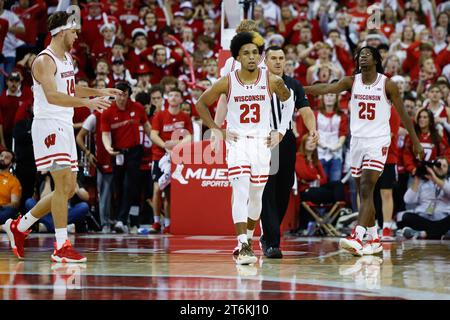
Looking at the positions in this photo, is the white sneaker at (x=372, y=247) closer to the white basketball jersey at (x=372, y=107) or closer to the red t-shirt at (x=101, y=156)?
the white basketball jersey at (x=372, y=107)

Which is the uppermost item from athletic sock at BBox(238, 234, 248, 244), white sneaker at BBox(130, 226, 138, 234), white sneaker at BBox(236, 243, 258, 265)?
A: athletic sock at BBox(238, 234, 248, 244)

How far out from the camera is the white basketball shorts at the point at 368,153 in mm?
11547

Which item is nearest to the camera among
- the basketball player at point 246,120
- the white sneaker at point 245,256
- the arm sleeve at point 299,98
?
the white sneaker at point 245,256

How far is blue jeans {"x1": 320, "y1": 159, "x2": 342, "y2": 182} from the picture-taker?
15750 millimetres

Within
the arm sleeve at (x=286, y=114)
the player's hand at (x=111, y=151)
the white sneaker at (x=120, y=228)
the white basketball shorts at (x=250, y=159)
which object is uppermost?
the arm sleeve at (x=286, y=114)

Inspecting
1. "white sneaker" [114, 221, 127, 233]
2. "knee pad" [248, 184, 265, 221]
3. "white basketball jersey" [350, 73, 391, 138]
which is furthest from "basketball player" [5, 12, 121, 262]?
"white sneaker" [114, 221, 127, 233]

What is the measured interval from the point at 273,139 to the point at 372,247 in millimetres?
2120

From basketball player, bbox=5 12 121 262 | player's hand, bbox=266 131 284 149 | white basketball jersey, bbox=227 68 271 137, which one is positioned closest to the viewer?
basketball player, bbox=5 12 121 262

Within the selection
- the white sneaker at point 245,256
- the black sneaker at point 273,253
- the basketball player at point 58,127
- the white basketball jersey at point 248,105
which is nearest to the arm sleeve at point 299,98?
the white basketball jersey at point 248,105

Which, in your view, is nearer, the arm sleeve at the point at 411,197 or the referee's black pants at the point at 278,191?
the referee's black pants at the point at 278,191

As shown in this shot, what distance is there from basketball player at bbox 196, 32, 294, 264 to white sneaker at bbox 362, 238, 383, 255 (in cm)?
185

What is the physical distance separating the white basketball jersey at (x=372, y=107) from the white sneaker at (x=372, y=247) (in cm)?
125

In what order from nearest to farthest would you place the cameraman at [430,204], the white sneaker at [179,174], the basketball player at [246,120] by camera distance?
the basketball player at [246,120], the cameraman at [430,204], the white sneaker at [179,174]

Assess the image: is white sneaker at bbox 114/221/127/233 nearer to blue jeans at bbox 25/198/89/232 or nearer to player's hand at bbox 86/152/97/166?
blue jeans at bbox 25/198/89/232
